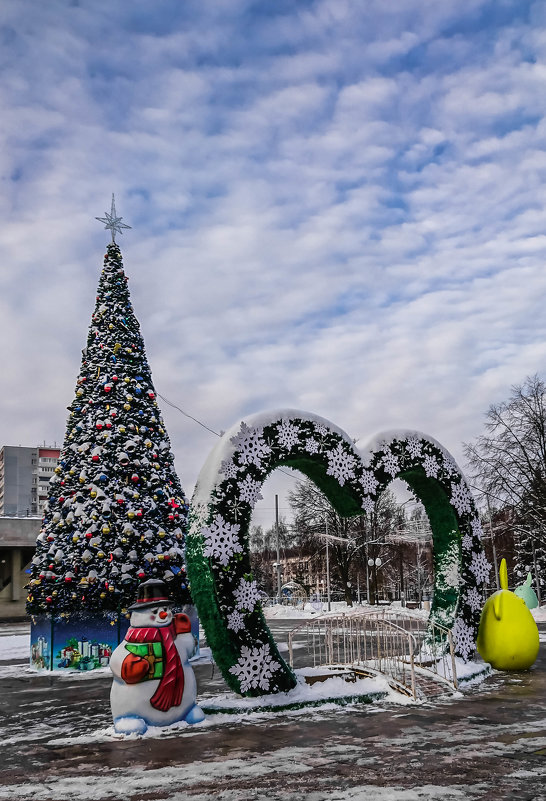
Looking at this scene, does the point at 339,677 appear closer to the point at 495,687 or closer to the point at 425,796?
the point at 495,687

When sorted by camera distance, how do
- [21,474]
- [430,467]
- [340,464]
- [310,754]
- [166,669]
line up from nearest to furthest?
[310,754] → [166,669] → [340,464] → [430,467] → [21,474]

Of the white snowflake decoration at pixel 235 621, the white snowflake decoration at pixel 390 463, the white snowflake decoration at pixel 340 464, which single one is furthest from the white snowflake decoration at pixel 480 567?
the white snowflake decoration at pixel 235 621

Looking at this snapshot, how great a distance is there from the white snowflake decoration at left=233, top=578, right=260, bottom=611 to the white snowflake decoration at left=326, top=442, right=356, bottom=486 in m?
2.07

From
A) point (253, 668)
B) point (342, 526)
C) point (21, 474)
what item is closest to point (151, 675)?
point (253, 668)

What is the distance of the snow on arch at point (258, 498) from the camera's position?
850 centimetres

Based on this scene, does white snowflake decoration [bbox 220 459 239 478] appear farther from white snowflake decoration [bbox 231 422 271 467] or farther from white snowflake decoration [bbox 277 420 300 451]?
white snowflake decoration [bbox 277 420 300 451]

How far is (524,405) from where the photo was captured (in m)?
27.7

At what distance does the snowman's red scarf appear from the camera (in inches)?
300

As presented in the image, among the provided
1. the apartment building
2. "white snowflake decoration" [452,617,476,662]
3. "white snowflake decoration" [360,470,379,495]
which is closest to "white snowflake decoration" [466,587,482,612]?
"white snowflake decoration" [452,617,476,662]

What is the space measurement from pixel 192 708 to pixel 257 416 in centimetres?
379

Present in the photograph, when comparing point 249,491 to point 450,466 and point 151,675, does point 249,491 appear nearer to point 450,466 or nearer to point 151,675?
point 151,675

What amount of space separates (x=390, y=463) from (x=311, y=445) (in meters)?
1.71

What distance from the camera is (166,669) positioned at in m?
7.72

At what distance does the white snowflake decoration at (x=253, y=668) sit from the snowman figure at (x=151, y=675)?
28.9 inches
